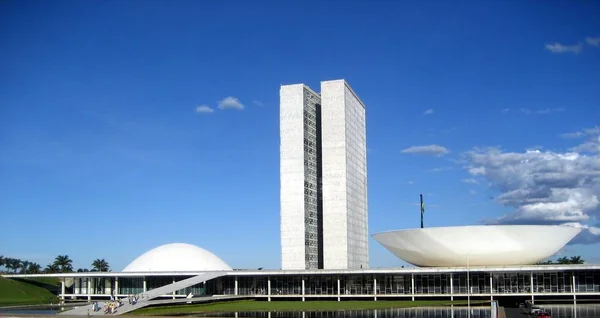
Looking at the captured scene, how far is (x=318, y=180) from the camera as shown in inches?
3371

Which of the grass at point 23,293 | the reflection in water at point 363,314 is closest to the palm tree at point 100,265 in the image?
the grass at point 23,293

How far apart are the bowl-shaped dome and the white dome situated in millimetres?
22795

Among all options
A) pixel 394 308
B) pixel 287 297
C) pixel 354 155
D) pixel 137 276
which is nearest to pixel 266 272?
pixel 287 297

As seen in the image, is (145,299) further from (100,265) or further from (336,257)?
(100,265)

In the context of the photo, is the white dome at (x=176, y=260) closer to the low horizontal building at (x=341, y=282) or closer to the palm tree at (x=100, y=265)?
the low horizontal building at (x=341, y=282)

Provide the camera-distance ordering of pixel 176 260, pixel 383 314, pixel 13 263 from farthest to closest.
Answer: pixel 13 263, pixel 176 260, pixel 383 314

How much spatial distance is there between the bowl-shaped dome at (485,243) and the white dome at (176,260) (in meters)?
22.8

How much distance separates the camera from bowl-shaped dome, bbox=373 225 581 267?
2301 inches

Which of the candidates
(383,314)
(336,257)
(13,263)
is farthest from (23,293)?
(13,263)

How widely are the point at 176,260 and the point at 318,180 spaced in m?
20.2

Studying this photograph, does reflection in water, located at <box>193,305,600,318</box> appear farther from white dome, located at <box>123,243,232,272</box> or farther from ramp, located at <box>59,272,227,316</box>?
white dome, located at <box>123,243,232,272</box>

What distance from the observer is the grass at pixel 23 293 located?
65.1 m

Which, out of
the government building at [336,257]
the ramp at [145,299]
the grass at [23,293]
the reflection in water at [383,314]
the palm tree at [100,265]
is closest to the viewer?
the reflection in water at [383,314]

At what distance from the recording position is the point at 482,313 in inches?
1645
